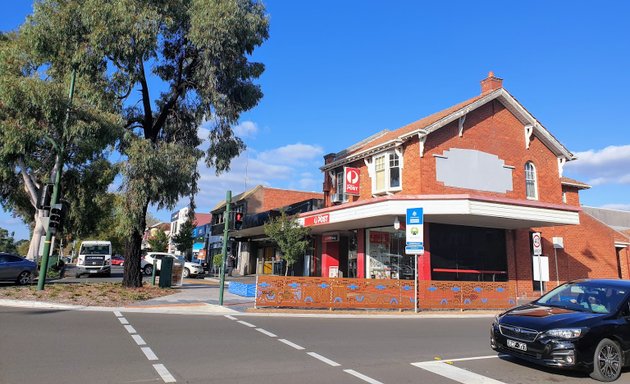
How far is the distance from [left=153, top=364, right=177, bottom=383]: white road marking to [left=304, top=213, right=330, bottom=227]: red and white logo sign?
53.8 ft

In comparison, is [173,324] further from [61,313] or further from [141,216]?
[141,216]

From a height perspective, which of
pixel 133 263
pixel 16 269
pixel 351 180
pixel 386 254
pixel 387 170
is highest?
pixel 387 170

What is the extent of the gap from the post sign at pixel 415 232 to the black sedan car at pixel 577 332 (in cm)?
828

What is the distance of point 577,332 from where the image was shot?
6844 mm

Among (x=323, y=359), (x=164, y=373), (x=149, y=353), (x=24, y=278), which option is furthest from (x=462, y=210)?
(x=24, y=278)

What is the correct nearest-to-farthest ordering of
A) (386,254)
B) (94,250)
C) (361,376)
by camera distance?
(361,376)
(386,254)
(94,250)

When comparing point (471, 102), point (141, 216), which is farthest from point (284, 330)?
point (471, 102)

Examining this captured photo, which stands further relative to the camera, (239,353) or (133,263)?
(133,263)

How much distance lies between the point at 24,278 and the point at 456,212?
1948cm

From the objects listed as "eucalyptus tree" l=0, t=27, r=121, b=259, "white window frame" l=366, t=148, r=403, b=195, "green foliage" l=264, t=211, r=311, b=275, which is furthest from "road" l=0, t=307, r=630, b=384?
"green foliage" l=264, t=211, r=311, b=275

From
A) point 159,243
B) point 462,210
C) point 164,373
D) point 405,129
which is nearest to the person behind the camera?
point 164,373

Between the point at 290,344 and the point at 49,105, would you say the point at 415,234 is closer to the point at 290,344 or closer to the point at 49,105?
the point at 290,344

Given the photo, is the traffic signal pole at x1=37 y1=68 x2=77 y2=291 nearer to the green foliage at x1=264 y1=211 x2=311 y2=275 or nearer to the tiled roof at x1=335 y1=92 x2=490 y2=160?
the green foliage at x1=264 y1=211 x2=311 y2=275

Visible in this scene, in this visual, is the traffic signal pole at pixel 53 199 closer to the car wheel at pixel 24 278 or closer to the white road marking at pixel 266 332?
the car wheel at pixel 24 278
